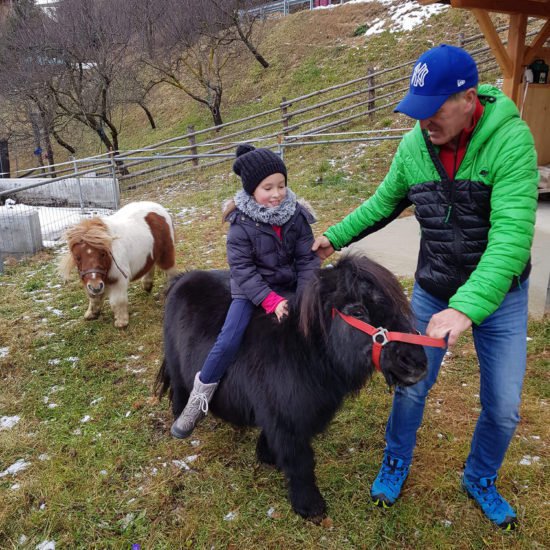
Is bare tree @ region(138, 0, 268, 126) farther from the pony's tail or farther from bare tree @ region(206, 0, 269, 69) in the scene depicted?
the pony's tail

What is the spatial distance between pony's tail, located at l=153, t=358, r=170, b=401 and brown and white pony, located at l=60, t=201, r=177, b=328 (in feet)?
4.91

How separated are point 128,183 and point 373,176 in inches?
368

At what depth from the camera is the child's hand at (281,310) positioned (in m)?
2.13

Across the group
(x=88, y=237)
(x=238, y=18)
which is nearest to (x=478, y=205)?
(x=88, y=237)

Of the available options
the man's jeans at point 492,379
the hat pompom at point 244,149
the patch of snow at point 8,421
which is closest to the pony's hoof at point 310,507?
the man's jeans at point 492,379

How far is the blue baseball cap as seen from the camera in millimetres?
1599

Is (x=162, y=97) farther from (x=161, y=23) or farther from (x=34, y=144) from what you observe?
(x=34, y=144)

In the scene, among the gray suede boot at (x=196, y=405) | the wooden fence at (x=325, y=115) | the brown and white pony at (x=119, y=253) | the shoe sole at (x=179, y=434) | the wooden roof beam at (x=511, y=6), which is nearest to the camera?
the gray suede boot at (x=196, y=405)

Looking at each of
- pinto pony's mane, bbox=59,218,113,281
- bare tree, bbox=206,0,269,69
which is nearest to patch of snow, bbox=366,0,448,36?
bare tree, bbox=206,0,269,69

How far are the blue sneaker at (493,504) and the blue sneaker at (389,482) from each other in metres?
0.36

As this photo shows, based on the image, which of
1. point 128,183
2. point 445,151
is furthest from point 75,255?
point 128,183

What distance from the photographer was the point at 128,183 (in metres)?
15.1

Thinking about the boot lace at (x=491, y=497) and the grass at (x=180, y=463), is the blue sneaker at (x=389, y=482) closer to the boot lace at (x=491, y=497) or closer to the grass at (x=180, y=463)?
the grass at (x=180, y=463)

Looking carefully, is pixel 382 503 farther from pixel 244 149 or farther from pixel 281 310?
pixel 244 149
